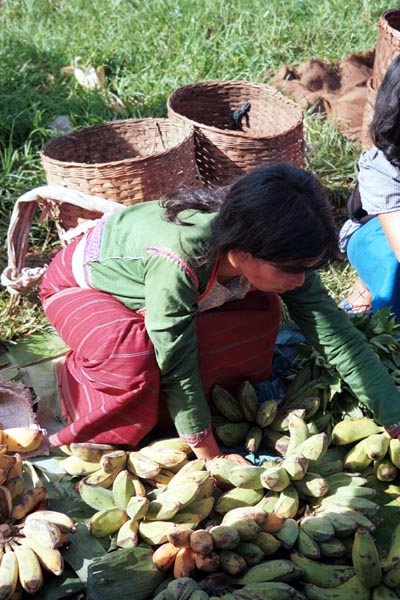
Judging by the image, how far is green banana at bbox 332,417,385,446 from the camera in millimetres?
2408

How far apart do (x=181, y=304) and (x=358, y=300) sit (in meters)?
1.33

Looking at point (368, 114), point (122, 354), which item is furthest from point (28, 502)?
point (368, 114)

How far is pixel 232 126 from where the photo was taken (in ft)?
14.1

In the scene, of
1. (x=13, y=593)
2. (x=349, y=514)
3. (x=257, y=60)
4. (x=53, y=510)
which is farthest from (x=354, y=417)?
(x=257, y=60)

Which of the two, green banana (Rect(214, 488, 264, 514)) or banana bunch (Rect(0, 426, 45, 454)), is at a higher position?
green banana (Rect(214, 488, 264, 514))

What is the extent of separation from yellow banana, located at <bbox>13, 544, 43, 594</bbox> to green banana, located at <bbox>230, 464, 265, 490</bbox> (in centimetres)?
59

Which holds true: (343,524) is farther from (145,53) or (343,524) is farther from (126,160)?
(145,53)

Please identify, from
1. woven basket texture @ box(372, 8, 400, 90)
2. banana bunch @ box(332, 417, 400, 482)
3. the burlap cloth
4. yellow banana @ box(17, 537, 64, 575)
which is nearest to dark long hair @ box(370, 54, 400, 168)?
banana bunch @ box(332, 417, 400, 482)

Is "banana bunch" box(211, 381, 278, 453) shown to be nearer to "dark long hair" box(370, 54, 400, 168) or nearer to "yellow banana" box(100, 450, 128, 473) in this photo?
"yellow banana" box(100, 450, 128, 473)

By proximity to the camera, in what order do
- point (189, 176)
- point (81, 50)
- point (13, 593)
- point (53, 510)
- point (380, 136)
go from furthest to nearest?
point (81, 50) < point (189, 176) < point (380, 136) < point (53, 510) < point (13, 593)

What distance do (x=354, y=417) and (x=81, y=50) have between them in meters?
3.82

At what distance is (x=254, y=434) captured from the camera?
2.48 metres

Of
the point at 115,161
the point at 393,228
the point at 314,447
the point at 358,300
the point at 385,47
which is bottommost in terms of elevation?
the point at 358,300

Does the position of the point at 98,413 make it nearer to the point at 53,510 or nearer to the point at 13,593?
the point at 53,510
